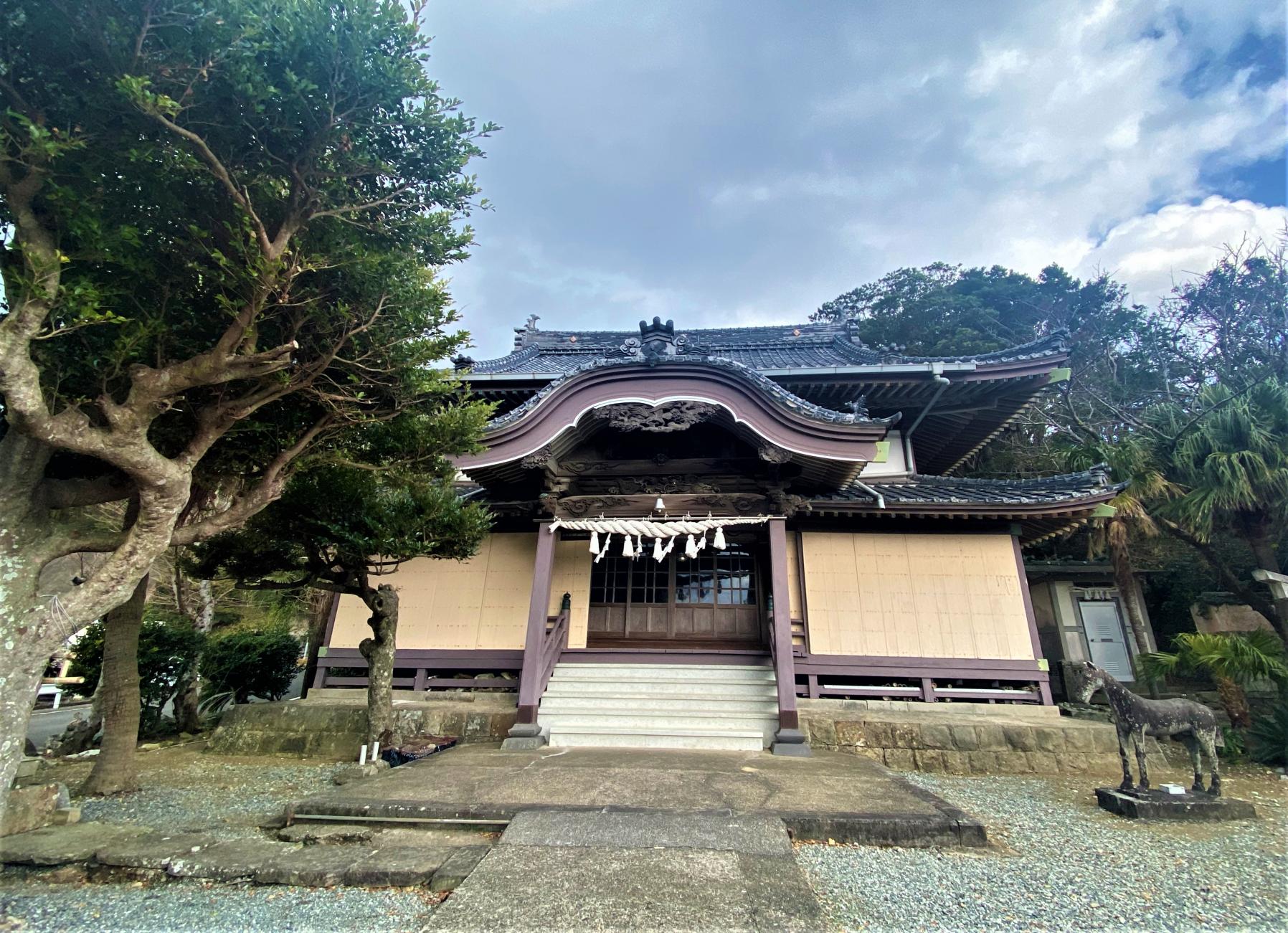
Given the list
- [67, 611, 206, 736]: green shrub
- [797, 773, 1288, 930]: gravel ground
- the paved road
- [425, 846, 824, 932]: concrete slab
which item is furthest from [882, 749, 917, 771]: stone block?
the paved road

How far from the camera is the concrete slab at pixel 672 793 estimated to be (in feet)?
12.1

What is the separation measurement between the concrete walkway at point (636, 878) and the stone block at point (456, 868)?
153mm

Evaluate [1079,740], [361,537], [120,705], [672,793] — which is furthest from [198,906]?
[1079,740]

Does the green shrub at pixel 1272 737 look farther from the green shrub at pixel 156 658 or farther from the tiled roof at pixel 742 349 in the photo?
the green shrub at pixel 156 658

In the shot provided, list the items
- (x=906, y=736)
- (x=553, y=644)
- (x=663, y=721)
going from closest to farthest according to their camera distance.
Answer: (x=906, y=736), (x=663, y=721), (x=553, y=644)

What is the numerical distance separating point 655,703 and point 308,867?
4324 mm

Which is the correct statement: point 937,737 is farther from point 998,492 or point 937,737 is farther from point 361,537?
point 361,537

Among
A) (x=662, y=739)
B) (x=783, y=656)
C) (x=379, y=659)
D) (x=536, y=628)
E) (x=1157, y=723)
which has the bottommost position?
(x=662, y=739)

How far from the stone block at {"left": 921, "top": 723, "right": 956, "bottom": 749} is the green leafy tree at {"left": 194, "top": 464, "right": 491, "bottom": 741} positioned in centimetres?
557

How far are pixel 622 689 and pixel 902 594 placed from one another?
4066mm

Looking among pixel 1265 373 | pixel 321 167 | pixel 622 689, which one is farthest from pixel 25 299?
pixel 1265 373

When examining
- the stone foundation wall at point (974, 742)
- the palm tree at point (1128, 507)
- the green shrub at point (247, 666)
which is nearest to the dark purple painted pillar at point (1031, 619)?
the stone foundation wall at point (974, 742)

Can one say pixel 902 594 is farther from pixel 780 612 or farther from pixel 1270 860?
pixel 1270 860

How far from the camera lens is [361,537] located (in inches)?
217
